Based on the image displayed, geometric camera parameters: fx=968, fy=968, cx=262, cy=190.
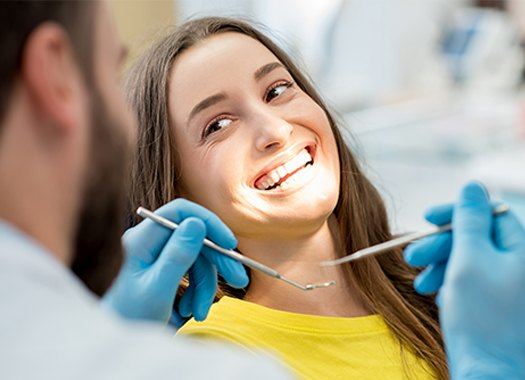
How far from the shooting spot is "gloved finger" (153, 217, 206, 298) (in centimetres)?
135

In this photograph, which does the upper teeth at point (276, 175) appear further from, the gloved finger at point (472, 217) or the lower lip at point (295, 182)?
the gloved finger at point (472, 217)

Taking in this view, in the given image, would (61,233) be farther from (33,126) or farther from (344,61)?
(344,61)

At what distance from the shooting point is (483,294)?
120 centimetres

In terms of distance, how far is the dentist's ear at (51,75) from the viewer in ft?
2.88

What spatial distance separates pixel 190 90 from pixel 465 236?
0.56m

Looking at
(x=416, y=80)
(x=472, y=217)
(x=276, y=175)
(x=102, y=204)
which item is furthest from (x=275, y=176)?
(x=416, y=80)

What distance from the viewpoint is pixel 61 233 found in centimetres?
93

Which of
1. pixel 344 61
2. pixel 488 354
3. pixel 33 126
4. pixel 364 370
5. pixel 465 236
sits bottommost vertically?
pixel 344 61

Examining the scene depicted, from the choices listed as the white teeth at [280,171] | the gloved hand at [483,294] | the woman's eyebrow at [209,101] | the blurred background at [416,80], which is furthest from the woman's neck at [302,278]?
the blurred background at [416,80]

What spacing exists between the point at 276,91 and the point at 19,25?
2.58ft

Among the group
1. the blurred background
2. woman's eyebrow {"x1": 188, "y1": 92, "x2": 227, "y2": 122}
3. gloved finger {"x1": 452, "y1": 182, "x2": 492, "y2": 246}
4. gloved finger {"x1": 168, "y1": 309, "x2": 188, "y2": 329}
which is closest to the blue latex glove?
gloved finger {"x1": 168, "y1": 309, "x2": 188, "y2": 329}

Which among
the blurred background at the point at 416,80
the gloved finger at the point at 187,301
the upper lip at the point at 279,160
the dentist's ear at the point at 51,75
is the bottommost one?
the blurred background at the point at 416,80

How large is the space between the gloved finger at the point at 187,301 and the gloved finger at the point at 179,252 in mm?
129

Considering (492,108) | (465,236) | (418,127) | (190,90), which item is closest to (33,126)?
(465,236)
